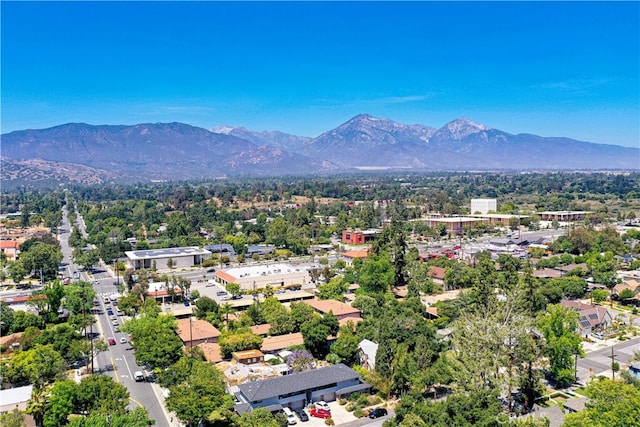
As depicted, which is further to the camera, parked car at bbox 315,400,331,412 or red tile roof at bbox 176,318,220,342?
red tile roof at bbox 176,318,220,342

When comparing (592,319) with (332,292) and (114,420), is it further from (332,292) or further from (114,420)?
(114,420)

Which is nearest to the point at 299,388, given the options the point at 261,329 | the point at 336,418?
the point at 336,418

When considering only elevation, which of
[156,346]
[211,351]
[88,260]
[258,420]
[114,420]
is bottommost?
[211,351]

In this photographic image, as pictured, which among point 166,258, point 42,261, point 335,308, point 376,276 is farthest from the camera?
point 166,258

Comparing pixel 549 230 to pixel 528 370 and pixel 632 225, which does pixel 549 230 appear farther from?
pixel 528 370

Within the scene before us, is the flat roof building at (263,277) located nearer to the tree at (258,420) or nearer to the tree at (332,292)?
the tree at (332,292)

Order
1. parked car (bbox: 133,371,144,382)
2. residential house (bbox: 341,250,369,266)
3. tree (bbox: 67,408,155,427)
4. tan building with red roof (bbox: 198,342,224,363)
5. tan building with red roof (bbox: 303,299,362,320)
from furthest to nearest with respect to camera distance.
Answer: residential house (bbox: 341,250,369,266) → tan building with red roof (bbox: 303,299,362,320) → tan building with red roof (bbox: 198,342,224,363) → parked car (bbox: 133,371,144,382) → tree (bbox: 67,408,155,427)

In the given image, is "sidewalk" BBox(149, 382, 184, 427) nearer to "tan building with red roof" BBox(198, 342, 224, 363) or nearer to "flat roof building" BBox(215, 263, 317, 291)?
"tan building with red roof" BBox(198, 342, 224, 363)

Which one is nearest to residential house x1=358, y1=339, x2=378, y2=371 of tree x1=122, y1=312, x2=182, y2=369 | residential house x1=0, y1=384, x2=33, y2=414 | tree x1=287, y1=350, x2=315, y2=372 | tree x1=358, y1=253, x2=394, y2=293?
tree x1=287, y1=350, x2=315, y2=372
